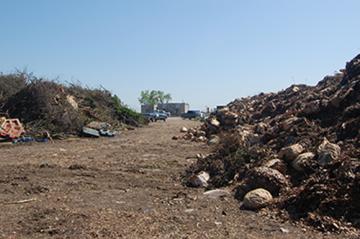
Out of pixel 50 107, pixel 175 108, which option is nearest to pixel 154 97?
pixel 175 108

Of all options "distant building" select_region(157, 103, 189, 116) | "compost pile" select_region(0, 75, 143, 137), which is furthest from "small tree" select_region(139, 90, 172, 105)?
"compost pile" select_region(0, 75, 143, 137)

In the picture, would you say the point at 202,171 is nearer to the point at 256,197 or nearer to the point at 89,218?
the point at 256,197

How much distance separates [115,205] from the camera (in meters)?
6.68

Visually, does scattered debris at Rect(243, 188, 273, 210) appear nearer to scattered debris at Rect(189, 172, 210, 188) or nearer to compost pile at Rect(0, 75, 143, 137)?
scattered debris at Rect(189, 172, 210, 188)

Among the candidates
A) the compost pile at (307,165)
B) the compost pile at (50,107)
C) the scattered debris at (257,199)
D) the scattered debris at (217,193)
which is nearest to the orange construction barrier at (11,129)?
the compost pile at (50,107)

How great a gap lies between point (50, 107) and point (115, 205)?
47.2ft

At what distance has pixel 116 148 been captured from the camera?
15.0m

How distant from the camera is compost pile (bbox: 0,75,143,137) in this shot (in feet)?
64.0

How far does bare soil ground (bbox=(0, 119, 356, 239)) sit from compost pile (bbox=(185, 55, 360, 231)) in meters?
0.38

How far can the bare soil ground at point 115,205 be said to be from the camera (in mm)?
5301

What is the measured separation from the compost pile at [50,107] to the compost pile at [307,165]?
10.7 metres

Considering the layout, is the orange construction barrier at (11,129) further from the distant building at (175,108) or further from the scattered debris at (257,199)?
the distant building at (175,108)

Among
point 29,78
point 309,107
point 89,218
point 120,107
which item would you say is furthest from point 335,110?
point 120,107

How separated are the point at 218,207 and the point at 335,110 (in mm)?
4412
